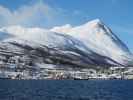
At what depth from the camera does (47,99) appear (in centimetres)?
10731

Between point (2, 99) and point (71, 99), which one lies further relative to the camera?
point (71, 99)

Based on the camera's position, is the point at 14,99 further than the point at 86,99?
No

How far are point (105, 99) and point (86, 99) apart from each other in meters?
4.98

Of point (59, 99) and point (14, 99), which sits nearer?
point (14, 99)

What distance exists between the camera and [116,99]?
4419 inches

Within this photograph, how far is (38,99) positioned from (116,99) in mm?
21070

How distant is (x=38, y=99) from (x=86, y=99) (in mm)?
13586

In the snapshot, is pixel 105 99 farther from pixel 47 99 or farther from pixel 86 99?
pixel 47 99

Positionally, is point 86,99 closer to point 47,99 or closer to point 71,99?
point 71,99

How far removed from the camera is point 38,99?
10625cm

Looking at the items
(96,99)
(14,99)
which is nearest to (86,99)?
(96,99)

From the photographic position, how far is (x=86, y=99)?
112062mm

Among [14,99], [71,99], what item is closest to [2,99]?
[14,99]

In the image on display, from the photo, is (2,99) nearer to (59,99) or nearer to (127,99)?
(59,99)
